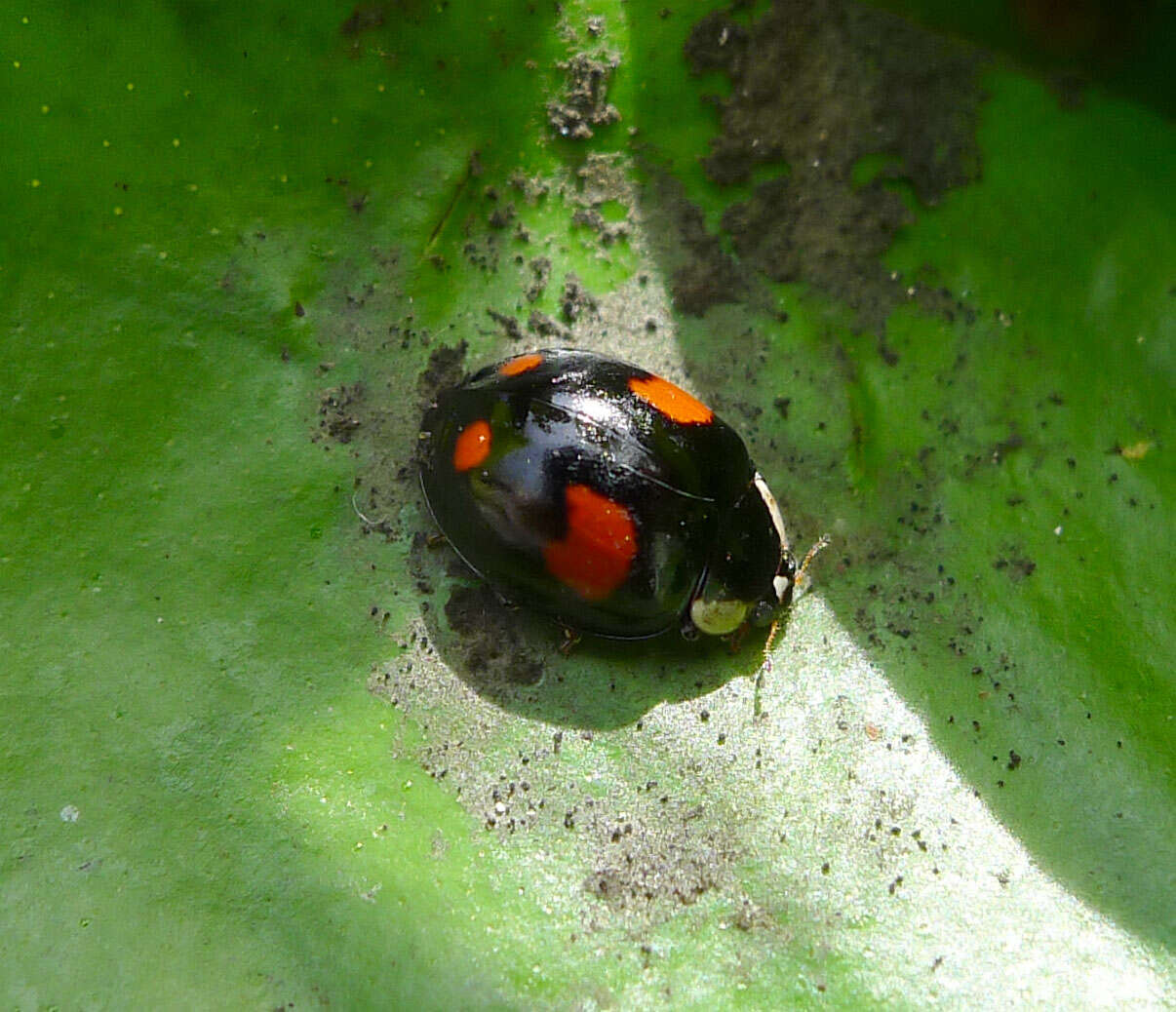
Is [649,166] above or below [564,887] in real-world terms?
above

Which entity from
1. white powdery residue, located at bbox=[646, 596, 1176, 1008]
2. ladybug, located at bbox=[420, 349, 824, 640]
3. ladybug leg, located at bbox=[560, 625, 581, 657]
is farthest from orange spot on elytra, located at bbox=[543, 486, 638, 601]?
white powdery residue, located at bbox=[646, 596, 1176, 1008]

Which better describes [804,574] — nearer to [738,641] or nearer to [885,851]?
[738,641]

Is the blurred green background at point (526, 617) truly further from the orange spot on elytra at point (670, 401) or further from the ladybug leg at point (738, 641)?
the orange spot on elytra at point (670, 401)

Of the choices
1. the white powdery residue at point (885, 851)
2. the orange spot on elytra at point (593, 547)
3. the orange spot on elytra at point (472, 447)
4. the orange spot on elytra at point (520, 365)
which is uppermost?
the orange spot on elytra at point (520, 365)

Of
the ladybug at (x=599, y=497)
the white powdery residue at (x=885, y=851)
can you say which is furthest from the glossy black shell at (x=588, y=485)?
the white powdery residue at (x=885, y=851)

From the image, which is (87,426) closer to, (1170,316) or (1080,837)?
(1080,837)

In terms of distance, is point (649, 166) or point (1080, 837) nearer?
point (1080, 837)

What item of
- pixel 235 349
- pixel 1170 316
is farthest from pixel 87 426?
pixel 1170 316
